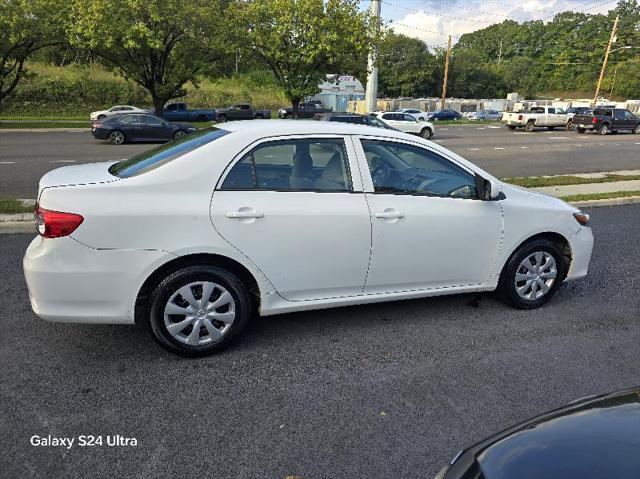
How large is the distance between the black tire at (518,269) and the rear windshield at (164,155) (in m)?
2.65

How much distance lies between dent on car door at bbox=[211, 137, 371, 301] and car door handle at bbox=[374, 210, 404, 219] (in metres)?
0.11

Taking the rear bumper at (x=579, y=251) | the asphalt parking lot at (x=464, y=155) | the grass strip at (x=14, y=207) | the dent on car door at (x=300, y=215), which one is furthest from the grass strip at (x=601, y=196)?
the grass strip at (x=14, y=207)

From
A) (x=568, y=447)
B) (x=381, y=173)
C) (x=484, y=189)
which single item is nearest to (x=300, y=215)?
(x=381, y=173)

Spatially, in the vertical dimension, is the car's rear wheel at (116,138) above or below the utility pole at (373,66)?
below

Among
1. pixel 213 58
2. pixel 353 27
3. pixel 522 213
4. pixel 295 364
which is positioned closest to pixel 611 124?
pixel 353 27

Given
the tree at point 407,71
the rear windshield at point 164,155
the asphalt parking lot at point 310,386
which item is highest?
the tree at point 407,71

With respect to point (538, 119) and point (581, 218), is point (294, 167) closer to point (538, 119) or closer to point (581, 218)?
point (581, 218)

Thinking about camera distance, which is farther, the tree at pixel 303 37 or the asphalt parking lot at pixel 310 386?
the tree at pixel 303 37

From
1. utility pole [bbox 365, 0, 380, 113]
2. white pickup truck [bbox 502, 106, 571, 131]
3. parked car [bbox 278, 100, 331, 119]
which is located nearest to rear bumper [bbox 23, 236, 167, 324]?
utility pole [bbox 365, 0, 380, 113]

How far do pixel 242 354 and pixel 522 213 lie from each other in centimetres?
259

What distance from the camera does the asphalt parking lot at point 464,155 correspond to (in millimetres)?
11538

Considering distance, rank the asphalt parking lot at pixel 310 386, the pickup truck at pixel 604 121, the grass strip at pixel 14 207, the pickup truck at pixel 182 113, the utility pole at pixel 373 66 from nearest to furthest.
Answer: the asphalt parking lot at pixel 310 386, the grass strip at pixel 14 207, the utility pole at pixel 373 66, the pickup truck at pixel 604 121, the pickup truck at pixel 182 113

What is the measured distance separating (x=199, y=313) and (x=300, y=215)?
3.17ft

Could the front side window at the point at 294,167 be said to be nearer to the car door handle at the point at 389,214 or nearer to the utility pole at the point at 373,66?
the car door handle at the point at 389,214
